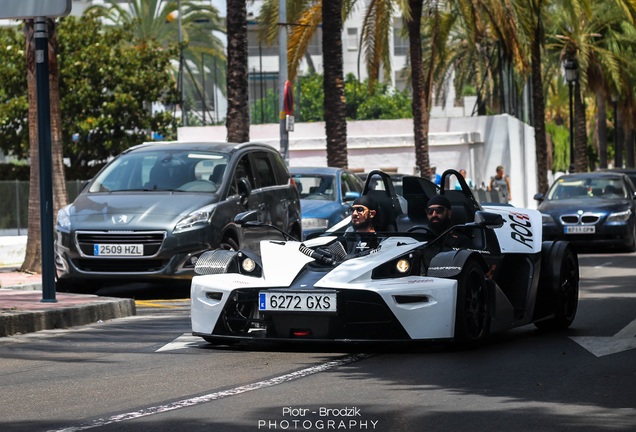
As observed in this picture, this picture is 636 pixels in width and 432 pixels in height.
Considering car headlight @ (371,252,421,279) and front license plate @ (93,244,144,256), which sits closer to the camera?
car headlight @ (371,252,421,279)

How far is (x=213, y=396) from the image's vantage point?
7805 mm

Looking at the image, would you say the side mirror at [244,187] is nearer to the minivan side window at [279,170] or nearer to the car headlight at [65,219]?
the minivan side window at [279,170]

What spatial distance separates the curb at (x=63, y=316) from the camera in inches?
477

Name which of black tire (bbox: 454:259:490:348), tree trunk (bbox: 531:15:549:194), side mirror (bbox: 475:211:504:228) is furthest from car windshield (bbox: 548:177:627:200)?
tree trunk (bbox: 531:15:549:194)

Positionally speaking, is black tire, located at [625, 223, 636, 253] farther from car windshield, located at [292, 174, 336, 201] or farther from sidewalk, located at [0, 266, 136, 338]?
sidewalk, located at [0, 266, 136, 338]

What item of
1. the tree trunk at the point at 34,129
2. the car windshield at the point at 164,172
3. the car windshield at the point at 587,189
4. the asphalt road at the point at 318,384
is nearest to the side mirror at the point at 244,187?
the car windshield at the point at 164,172

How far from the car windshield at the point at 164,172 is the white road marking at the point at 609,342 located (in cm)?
682

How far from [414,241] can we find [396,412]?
337 cm

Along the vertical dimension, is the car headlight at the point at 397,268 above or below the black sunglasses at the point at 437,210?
below

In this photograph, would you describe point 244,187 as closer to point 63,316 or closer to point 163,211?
point 163,211

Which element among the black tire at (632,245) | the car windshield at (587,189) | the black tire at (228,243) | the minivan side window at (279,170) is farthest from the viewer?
the car windshield at (587,189)

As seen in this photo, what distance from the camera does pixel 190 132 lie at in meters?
47.8

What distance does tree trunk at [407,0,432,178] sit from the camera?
118 ft

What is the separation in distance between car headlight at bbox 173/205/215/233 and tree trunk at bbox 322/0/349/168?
1313 cm
